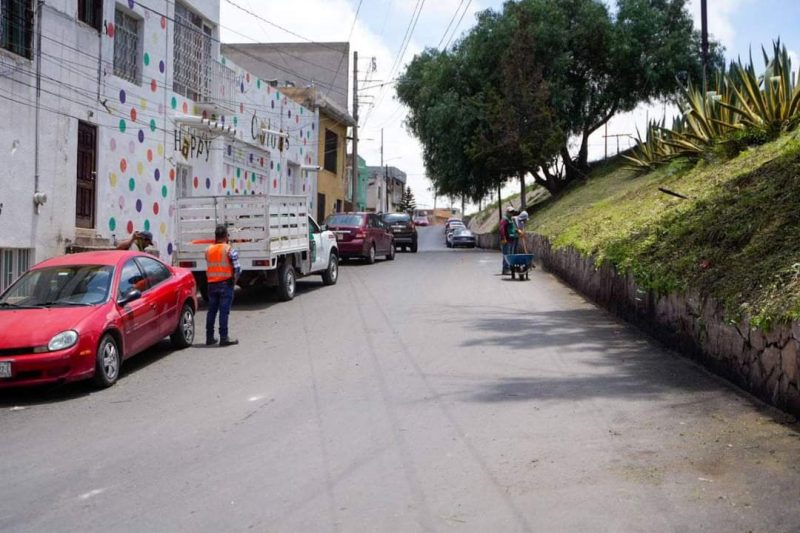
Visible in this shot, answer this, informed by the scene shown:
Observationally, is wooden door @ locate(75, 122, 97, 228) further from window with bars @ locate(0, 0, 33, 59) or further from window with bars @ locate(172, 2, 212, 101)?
window with bars @ locate(172, 2, 212, 101)

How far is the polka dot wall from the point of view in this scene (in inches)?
663

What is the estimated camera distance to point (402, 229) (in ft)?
114

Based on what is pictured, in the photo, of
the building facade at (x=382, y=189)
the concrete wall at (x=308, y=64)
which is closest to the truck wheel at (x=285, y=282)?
the concrete wall at (x=308, y=64)

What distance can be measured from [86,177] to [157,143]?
3.13 m

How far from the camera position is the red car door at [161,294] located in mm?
10445

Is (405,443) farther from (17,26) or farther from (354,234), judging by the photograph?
(354,234)

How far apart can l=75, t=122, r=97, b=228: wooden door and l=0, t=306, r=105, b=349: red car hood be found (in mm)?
7059

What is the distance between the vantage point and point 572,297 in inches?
632

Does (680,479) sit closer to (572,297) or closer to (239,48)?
(572,297)

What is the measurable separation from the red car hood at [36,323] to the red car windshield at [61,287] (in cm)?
25

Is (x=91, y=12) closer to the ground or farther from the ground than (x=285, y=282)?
farther from the ground

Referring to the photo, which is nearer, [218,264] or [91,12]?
[218,264]

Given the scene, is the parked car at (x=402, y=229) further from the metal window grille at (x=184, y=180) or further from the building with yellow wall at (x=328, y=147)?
the metal window grille at (x=184, y=180)

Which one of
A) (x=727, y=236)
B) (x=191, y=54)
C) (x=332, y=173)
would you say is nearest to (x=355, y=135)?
(x=332, y=173)
